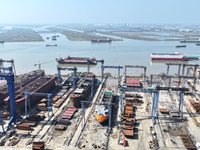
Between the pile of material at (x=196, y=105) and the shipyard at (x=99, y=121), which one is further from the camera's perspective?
the pile of material at (x=196, y=105)

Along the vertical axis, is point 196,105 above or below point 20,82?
below

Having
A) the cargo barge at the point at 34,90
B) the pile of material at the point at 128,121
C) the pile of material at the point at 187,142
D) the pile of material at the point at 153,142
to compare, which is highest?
the cargo barge at the point at 34,90

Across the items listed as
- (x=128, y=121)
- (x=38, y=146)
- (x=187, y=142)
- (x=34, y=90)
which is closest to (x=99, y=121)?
(x=128, y=121)

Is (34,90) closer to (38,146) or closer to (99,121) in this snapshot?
(99,121)

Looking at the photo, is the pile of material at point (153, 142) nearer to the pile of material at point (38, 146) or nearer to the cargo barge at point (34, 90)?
the pile of material at point (38, 146)

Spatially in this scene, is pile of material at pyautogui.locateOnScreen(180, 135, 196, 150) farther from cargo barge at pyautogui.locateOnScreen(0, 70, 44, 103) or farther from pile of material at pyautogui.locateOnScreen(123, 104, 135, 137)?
cargo barge at pyautogui.locateOnScreen(0, 70, 44, 103)

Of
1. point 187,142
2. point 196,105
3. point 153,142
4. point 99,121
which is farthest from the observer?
point 196,105

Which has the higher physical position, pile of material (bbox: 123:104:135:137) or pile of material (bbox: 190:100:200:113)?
pile of material (bbox: 190:100:200:113)

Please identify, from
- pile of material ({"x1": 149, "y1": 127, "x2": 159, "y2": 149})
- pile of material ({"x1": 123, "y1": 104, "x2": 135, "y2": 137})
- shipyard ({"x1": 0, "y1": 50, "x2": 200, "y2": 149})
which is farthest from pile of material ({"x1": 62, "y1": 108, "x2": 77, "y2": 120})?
pile of material ({"x1": 149, "y1": 127, "x2": 159, "y2": 149})

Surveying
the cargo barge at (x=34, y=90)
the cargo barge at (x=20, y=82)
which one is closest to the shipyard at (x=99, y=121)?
the cargo barge at (x=34, y=90)

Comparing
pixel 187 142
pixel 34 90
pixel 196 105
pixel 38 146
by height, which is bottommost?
pixel 187 142

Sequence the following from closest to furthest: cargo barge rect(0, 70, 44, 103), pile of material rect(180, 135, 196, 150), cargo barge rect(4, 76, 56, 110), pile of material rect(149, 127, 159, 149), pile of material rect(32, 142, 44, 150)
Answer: pile of material rect(32, 142, 44, 150) → pile of material rect(180, 135, 196, 150) → pile of material rect(149, 127, 159, 149) → cargo barge rect(4, 76, 56, 110) → cargo barge rect(0, 70, 44, 103)
